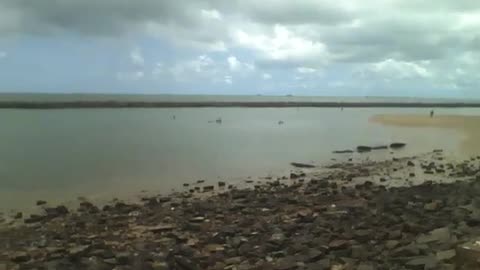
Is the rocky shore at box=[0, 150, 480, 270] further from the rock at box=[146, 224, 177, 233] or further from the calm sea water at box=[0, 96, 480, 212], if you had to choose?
the calm sea water at box=[0, 96, 480, 212]

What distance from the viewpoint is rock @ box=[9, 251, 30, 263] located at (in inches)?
398

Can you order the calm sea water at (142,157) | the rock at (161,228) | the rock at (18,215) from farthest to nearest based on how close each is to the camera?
the calm sea water at (142,157), the rock at (18,215), the rock at (161,228)

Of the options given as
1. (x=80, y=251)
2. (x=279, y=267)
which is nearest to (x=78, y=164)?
(x=80, y=251)

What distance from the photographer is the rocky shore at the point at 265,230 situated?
9255 millimetres

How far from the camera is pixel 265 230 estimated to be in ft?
39.4

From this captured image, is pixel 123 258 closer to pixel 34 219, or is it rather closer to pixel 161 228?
pixel 161 228

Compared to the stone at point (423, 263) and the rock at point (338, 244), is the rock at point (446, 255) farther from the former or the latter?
the rock at point (338, 244)

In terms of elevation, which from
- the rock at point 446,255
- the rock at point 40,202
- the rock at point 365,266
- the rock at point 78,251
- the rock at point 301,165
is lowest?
the rock at point 40,202

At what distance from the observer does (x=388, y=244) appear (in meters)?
9.99

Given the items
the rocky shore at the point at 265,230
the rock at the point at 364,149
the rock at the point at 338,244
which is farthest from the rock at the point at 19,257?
the rock at the point at 364,149

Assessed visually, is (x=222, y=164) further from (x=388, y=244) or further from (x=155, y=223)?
(x=388, y=244)

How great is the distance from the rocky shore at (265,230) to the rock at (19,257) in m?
0.02

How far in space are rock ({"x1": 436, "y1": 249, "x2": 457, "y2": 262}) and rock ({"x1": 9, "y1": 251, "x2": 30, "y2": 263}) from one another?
842 centimetres

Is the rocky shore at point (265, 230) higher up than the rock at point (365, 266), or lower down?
lower down
